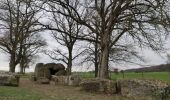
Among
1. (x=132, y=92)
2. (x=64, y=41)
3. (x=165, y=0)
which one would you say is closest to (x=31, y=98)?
(x=132, y=92)

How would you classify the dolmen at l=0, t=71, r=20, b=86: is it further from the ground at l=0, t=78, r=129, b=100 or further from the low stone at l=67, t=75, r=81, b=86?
the low stone at l=67, t=75, r=81, b=86

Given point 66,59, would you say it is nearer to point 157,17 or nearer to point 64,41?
point 64,41

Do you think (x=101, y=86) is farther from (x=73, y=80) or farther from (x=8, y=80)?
(x=73, y=80)

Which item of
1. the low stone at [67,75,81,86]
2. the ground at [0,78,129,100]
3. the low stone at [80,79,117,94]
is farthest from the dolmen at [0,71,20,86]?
the low stone at [67,75,81,86]

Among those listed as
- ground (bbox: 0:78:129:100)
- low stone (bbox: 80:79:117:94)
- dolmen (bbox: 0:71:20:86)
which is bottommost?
ground (bbox: 0:78:129:100)

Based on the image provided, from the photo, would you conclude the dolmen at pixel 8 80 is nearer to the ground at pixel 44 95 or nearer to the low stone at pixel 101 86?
the ground at pixel 44 95

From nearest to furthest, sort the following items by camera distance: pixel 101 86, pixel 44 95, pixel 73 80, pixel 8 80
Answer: pixel 44 95
pixel 101 86
pixel 8 80
pixel 73 80

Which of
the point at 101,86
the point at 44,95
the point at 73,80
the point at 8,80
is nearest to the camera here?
the point at 44,95

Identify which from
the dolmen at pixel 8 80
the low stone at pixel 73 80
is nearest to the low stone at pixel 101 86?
the dolmen at pixel 8 80

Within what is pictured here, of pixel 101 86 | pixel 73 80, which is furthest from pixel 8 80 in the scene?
pixel 101 86

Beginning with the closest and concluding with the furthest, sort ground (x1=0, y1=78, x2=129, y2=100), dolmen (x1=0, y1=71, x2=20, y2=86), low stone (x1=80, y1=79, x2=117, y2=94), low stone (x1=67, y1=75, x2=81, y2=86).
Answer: ground (x1=0, y1=78, x2=129, y2=100)
low stone (x1=80, y1=79, x2=117, y2=94)
dolmen (x1=0, y1=71, x2=20, y2=86)
low stone (x1=67, y1=75, x2=81, y2=86)

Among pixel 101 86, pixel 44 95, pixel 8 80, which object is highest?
pixel 8 80

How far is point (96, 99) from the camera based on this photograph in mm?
16797

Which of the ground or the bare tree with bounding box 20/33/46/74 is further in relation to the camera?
the bare tree with bounding box 20/33/46/74
